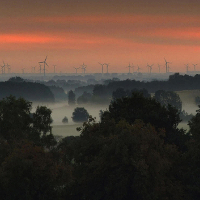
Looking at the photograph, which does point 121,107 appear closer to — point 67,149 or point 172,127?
point 172,127

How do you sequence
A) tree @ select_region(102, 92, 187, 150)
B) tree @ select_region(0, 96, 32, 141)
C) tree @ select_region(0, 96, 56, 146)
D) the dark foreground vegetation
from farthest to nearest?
tree @ select_region(0, 96, 32, 141)
tree @ select_region(0, 96, 56, 146)
tree @ select_region(102, 92, 187, 150)
the dark foreground vegetation


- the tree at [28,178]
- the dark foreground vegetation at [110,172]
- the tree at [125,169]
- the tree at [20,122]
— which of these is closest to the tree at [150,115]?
the tree at [20,122]

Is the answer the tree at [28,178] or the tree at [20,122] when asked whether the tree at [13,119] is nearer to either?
the tree at [20,122]

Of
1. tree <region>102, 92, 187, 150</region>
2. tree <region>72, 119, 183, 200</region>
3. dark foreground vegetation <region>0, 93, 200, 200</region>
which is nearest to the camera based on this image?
tree <region>72, 119, 183, 200</region>

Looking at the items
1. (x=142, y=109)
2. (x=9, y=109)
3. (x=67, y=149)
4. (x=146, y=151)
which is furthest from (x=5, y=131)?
(x=146, y=151)

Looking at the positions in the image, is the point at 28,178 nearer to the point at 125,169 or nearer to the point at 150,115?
the point at 125,169

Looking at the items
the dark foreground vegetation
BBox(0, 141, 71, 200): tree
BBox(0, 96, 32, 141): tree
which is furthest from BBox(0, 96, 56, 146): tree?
BBox(0, 141, 71, 200): tree

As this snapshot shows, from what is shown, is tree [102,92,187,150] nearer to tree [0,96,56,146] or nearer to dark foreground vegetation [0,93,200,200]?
tree [0,96,56,146]

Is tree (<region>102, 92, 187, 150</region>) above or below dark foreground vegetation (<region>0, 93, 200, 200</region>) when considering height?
above

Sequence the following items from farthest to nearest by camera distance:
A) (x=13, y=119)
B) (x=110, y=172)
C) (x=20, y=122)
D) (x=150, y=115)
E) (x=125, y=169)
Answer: (x=20, y=122), (x=13, y=119), (x=150, y=115), (x=110, y=172), (x=125, y=169)

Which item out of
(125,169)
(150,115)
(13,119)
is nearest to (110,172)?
(125,169)

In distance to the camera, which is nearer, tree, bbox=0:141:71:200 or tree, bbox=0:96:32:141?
tree, bbox=0:141:71:200
